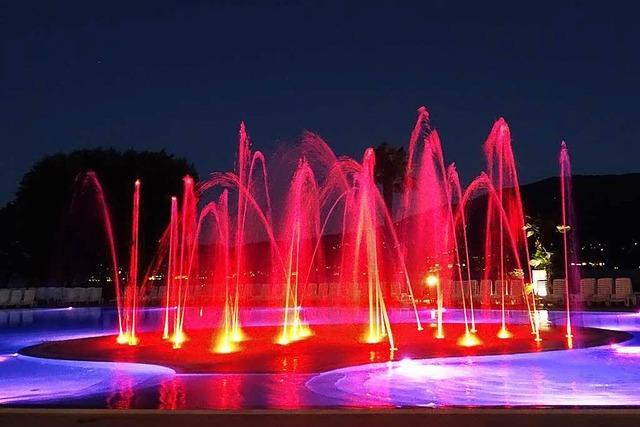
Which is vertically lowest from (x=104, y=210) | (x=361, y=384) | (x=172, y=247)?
(x=361, y=384)

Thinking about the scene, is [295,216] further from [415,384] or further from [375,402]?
[375,402]

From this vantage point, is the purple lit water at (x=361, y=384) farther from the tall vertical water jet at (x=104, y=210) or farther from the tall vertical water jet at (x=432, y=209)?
the tall vertical water jet at (x=104, y=210)

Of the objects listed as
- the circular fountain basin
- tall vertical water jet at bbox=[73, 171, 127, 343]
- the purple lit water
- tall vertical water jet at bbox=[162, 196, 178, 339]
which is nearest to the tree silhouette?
tall vertical water jet at bbox=[73, 171, 127, 343]

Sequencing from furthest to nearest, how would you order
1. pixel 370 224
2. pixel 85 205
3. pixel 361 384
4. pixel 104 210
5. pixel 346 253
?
pixel 346 253 → pixel 85 205 → pixel 104 210 → pixel 370 224 → pixel 361 384

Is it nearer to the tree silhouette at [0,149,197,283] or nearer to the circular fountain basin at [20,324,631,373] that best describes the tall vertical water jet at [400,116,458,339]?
the circular fountain basin at [20,324,631,373]

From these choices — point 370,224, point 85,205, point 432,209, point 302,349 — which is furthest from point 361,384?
point 85,205

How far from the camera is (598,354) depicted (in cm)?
1318

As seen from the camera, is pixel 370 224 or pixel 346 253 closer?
pixel 370 224

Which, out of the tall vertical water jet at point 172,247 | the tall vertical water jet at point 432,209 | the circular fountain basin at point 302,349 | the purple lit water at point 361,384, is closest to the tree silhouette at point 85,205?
the tall vertical water jet at point 172,247

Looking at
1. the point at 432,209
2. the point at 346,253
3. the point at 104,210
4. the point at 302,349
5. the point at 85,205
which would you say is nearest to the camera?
the point at 302,349

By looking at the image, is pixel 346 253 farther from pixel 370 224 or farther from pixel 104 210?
pixel 370 224

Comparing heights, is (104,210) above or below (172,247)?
above

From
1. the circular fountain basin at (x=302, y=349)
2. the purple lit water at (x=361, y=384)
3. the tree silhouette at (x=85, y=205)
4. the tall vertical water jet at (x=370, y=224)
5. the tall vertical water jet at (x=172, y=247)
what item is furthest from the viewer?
the tree silhouette at (x=85, y=205)

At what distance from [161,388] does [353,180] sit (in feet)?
50.8
